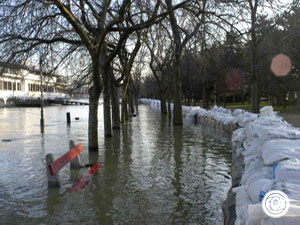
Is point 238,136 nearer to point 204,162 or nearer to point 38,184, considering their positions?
point 204,162

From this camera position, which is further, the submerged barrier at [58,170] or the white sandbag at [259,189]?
the submerged barrier at [58,170]

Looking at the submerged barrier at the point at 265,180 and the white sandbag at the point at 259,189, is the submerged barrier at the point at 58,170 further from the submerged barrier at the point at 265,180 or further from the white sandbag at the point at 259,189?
the white sandbag at the point at 259,189

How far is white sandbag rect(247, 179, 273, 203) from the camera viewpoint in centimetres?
314

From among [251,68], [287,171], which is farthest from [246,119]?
[287,171]

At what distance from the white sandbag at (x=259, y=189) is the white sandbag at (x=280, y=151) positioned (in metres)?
0.82

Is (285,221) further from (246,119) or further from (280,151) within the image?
(246,119)

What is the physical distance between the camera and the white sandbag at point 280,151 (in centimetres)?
418

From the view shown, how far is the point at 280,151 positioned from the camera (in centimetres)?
432

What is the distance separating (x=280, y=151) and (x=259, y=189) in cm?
122

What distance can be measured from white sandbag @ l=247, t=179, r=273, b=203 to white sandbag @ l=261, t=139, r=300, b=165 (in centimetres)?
82

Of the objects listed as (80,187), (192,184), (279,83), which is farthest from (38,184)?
(279,83)

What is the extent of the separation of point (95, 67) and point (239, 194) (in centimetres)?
746

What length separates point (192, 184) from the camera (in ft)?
22.3

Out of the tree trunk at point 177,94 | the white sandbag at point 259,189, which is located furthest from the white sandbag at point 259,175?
the tree trunk at point 177,94
